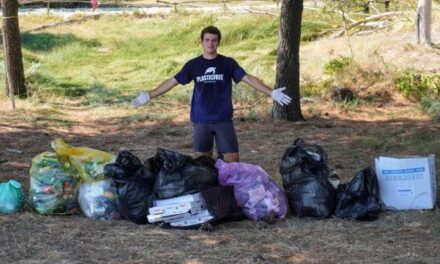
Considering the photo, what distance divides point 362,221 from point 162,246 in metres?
1.55

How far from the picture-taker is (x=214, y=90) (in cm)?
532

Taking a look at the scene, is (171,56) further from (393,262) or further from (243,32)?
(393,262)

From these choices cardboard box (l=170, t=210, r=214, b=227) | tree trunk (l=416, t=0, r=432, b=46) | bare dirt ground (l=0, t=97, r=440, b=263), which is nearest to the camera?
bare dirt ground (l=0, t=97, r=440, b=263)

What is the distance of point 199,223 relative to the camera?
15.2 ft

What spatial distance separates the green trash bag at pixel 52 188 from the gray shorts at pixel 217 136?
1.08 meters

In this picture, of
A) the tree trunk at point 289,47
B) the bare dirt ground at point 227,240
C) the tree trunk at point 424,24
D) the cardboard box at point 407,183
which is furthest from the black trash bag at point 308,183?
the tree trunk at point 424,24

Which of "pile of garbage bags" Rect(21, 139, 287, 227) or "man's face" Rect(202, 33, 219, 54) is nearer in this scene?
"pile of garbage bags" Rect(21, 139, 287, 227)


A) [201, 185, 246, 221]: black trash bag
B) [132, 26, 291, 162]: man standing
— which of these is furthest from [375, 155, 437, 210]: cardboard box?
[201, 185, 246, 221]: black trash bag

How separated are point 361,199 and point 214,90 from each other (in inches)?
57.8

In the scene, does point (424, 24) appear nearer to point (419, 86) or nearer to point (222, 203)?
point (419, 86)

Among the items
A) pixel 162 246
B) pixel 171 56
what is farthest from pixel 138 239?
pixel 171 56

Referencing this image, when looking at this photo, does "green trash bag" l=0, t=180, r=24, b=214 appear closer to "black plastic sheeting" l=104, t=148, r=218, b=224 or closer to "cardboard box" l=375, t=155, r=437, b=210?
"black plastic sheeting" l=104, t=148, r=218, b=224

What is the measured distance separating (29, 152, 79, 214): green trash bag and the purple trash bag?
3.88 ft

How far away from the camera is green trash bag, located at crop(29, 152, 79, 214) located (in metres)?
5.00
